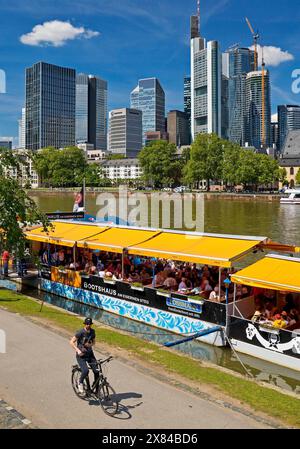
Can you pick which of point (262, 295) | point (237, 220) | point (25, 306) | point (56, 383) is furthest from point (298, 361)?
point (237, 220)

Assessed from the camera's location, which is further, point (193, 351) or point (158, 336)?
point (158, 336)

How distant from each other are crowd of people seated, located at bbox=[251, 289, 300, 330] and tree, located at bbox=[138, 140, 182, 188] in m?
157

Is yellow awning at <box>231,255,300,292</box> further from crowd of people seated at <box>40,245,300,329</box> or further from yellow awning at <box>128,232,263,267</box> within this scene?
crowd of people seated at <box>40,245,300,329</box>

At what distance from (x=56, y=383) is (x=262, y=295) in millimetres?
9625

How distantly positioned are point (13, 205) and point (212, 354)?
1011cm

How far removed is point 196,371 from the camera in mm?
12883

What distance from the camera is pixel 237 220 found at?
71.5 m

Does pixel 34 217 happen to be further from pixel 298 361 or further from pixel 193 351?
pixel 298 361

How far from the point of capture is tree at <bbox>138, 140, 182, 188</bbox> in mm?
174875

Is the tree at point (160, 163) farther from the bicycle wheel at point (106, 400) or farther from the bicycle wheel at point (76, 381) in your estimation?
the bicycle wheel at point (106, 400)

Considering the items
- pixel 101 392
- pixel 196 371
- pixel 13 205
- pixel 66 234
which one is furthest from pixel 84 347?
pixel 66 234

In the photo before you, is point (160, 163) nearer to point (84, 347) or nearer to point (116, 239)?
point (116, 239)

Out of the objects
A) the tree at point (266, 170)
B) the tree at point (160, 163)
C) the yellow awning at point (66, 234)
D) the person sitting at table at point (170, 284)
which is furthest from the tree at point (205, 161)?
the person sitting at table at point (170, 284)

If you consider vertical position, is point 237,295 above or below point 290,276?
below
